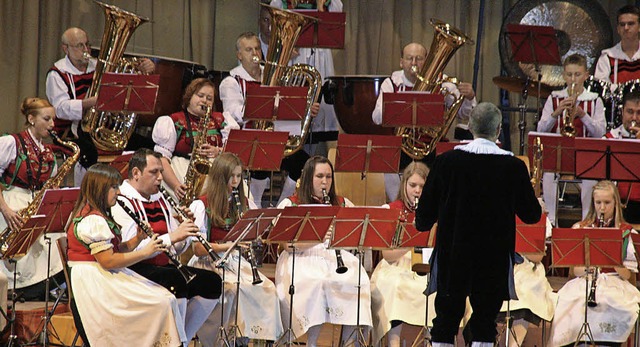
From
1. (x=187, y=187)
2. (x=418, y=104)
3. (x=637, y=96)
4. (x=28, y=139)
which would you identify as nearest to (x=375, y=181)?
(x=418, y=104)

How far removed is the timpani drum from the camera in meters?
8.71

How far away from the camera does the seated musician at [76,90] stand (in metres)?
7.90

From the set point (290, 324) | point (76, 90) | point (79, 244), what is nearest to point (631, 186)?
point (290, 324)

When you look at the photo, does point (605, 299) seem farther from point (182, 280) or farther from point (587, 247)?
point (182, 280)

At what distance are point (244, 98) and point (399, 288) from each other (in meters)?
2.74

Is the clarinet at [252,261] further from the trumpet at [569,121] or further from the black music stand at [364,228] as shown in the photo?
the trumpet at [569,121]

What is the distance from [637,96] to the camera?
7727 mm

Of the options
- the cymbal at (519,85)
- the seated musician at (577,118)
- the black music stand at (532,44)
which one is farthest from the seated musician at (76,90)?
the seated musician at (577,118)

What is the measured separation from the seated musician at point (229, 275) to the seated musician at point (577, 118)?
2844mm

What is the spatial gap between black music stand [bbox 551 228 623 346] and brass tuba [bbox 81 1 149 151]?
360cm

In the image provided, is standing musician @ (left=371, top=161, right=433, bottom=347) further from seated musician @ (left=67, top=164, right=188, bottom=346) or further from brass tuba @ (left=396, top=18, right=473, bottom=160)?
brass tuba @ (left=396, top=18, right=473, bottom=160)

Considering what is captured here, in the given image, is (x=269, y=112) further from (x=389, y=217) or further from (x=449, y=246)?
(x=449, y=246)

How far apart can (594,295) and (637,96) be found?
6.73 ft

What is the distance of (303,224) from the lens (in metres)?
5.76
